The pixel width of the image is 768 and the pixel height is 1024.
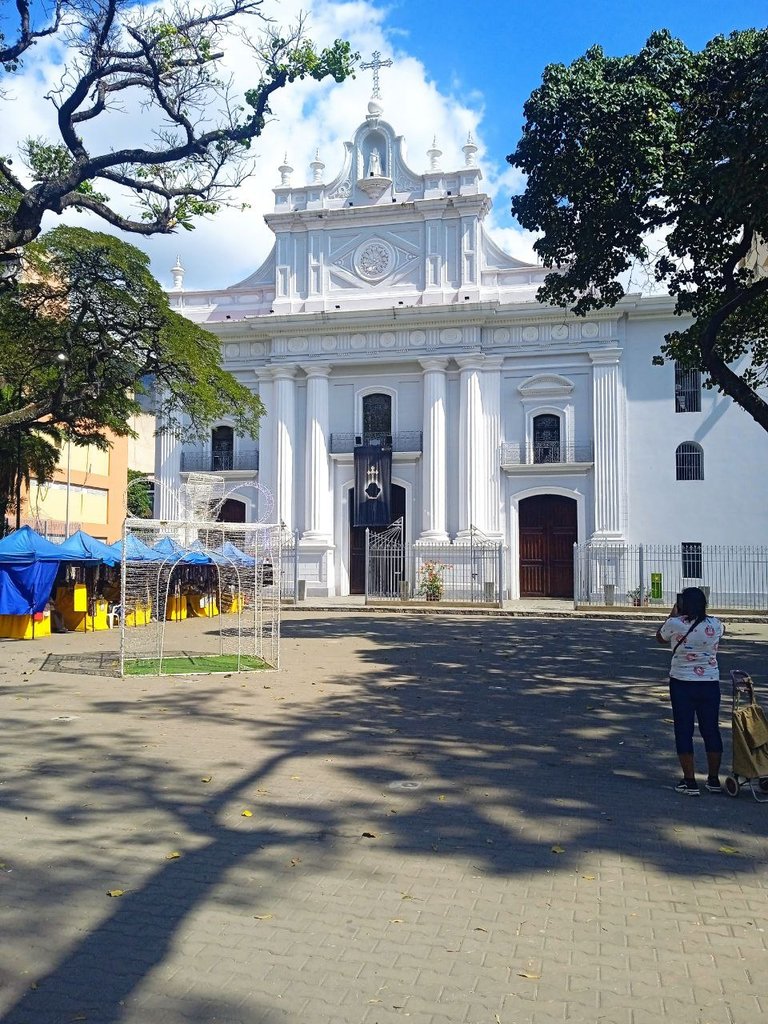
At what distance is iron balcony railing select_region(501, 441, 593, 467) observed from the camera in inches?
1186

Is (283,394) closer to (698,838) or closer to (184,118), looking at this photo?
(184,118)

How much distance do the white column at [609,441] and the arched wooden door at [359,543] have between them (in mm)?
7034

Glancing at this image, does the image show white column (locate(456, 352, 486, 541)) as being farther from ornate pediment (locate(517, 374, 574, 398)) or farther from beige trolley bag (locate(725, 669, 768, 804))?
beige trolley bag (locate(725, 669, 768, 804))

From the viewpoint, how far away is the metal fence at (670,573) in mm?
27094

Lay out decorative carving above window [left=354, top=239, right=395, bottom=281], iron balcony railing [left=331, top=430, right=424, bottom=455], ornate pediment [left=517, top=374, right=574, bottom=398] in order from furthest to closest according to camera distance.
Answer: decorative carving above window [left=354, top=239, right=395, bottom=281] < iron balcony railing [left=331, top=430, right=424, bottom=455] < ornate pediment [left=517, top=374, right=574, bottom=398]

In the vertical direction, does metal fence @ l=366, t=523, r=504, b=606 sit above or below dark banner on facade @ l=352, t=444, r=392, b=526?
below

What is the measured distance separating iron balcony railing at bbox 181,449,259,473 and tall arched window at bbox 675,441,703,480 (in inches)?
593

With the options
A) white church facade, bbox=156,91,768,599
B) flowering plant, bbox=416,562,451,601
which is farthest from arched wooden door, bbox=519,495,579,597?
flowering plant, bbox=416,562,451,601

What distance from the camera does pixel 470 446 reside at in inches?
1195

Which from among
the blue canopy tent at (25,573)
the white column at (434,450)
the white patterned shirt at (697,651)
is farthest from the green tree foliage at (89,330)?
the white column at (434,450)

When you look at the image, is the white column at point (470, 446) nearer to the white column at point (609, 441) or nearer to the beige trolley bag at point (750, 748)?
the white column at point (609, 441)

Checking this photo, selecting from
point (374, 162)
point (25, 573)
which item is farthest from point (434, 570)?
point (374, 162)

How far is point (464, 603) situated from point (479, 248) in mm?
13135

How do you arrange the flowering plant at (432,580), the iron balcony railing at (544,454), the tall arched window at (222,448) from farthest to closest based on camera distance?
1. the tall arched window at (222,448)
2. the iron balcony railing at (544,454)
3. the flowering plant at (432,580)
